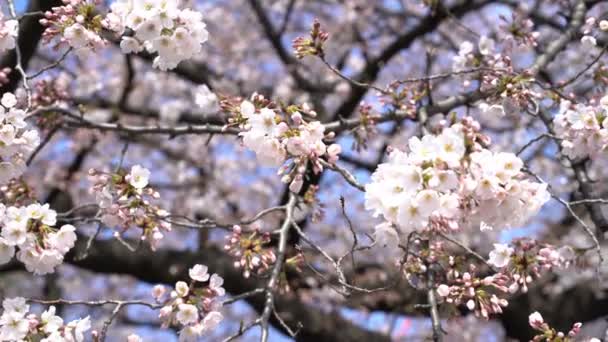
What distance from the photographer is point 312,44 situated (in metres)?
2.69

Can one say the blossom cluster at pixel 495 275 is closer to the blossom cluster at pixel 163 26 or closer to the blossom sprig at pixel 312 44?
the blossom sprig at pixel 312 44

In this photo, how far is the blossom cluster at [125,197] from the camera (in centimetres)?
254

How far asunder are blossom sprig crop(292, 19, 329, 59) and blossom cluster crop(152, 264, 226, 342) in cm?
89

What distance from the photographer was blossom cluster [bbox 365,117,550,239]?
1.87 meters

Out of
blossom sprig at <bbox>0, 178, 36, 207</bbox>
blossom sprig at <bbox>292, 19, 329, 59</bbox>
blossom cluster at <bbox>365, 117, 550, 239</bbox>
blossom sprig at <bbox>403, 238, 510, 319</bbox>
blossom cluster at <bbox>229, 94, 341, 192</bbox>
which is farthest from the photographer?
blossom sprig at <bbox>0, 178, 36, 207</bbox>

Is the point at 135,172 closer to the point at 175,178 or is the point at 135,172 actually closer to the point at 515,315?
the point at 515,315

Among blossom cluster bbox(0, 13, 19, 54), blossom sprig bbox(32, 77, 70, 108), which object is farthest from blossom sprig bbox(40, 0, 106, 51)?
blossom sprig bbox(32, 77, 70, 108)

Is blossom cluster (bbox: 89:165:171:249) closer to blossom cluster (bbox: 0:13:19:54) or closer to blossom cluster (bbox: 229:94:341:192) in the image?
blossom cluster (bbox: 229:94:341:192)

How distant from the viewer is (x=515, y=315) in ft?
17.3

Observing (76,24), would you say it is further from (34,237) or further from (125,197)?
(34,237)

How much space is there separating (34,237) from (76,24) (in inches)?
30.4

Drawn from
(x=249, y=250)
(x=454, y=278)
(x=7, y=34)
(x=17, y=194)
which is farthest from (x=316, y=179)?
(x=7, y=34)

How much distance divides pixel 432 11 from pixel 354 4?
10.2 ft

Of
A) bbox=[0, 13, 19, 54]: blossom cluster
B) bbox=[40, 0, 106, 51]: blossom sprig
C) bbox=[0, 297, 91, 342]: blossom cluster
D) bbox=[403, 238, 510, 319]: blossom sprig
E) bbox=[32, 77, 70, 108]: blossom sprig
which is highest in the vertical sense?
bbox=[40, 0, 106, 51]: blossom sprig
